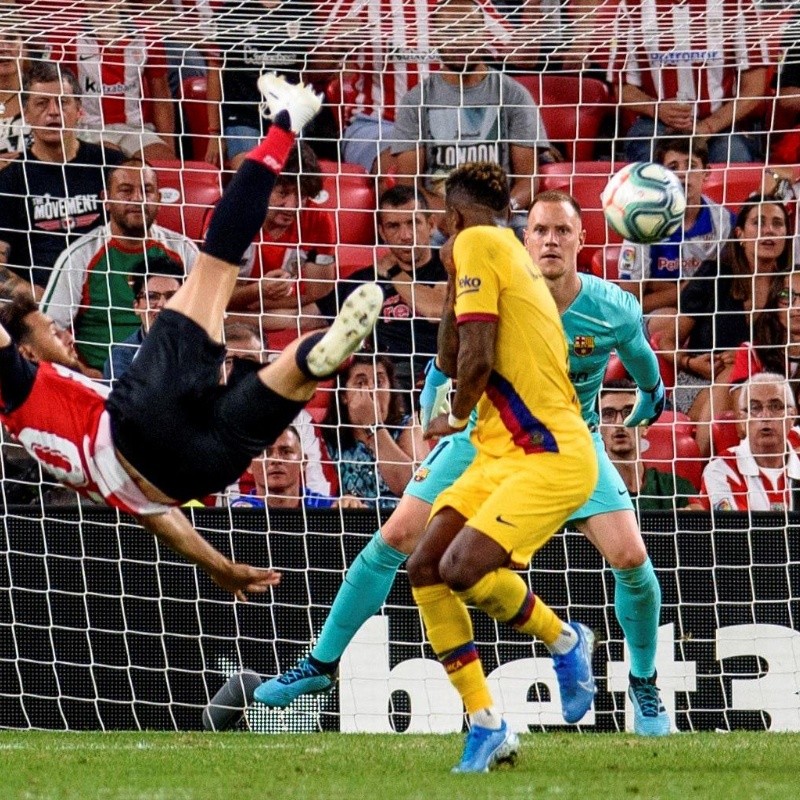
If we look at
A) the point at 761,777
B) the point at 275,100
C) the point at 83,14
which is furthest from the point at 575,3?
the point at 761,777

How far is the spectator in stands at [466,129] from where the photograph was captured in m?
9.58

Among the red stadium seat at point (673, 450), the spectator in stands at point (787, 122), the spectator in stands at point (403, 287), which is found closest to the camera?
the red stadium seat at point (673, 450)

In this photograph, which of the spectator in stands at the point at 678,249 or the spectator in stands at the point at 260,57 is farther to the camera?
the spectator in stands at the point at 678,249

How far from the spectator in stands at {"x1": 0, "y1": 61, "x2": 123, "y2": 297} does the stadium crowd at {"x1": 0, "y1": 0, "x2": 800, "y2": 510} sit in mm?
19

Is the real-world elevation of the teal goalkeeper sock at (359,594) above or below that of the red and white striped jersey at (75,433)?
below

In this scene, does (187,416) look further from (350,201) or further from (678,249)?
(678,249)

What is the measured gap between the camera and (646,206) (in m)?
6.23

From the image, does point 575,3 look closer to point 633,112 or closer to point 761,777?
point 633,112

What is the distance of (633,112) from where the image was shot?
33.4ft

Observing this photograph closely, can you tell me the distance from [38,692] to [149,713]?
0.58m

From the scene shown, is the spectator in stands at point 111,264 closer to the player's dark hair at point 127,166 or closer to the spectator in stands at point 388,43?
the player's dark hair at point 127,166

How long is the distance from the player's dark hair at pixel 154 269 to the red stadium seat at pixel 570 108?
274 cm

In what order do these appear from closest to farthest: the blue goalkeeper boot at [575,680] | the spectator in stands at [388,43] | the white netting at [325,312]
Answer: the blue goalkeeper boot at [575,680], the white netting at [325,312], the spectator in stands at [388,43]

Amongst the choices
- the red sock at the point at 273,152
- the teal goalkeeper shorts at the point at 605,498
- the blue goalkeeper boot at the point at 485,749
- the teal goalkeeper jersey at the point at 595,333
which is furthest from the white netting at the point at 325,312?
the red sock at the point at 273,152
